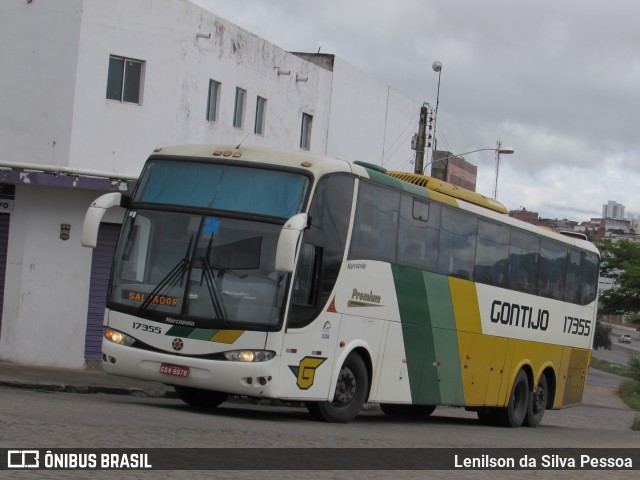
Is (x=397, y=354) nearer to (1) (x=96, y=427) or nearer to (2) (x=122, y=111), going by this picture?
(1) (x=96, y=427)

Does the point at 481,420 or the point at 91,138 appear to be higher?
the point at 91,138

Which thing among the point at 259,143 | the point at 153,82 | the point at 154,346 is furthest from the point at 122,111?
the point at 154,346

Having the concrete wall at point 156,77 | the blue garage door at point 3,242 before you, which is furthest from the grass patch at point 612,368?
the blue garage door at point 3,242

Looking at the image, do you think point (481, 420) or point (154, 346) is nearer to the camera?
point (154, 346)

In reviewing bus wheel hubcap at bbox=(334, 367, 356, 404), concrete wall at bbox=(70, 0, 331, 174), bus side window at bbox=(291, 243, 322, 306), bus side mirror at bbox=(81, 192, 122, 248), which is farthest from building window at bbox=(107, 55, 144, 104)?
bus side window at bbox=(291, 243, 322, 306)

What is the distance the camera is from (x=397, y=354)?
52.7 ft

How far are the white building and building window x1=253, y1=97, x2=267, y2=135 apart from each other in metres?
3.98

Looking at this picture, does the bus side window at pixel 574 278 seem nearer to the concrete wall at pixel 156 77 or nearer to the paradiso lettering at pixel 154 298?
the concrete wall at pixel 156 77

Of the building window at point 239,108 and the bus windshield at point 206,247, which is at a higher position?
the building window at point 239,108

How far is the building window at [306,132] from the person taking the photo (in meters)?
33.4

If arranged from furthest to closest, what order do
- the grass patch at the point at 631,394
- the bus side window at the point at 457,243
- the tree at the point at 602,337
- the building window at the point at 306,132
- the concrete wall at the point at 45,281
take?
the tree at the point at 602,337, the grass patch at the point at 631,394, the building window at the point at 306,132, the concrete wall at the point at 45,281, the bus side window at the point at 457,243

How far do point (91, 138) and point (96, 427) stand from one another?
1464cm

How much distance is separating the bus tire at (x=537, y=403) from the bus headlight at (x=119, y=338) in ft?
33.3

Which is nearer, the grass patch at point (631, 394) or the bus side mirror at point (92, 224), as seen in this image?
the bus side mirror at point (92, 224)
